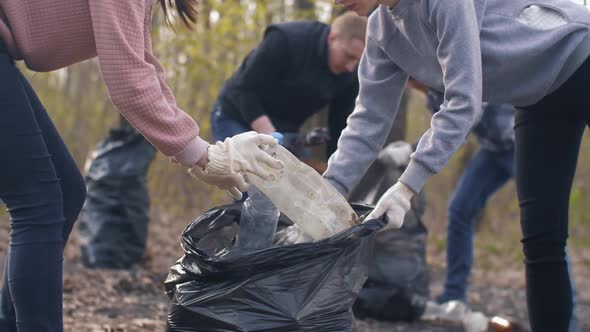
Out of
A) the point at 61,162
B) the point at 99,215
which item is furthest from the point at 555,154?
the point at 99,215

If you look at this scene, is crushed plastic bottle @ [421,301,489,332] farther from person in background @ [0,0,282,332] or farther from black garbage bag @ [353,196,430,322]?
person in background @ [0,0,282,332]

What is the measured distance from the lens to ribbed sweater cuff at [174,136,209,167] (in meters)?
2.15

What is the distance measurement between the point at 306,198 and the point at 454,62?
557mm

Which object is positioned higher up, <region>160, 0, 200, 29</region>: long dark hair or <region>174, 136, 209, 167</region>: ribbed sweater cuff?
<region>160, 0, 200, 29</region>: long dark hair

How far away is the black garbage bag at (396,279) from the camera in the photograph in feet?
13.0

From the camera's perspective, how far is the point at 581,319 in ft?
14.8

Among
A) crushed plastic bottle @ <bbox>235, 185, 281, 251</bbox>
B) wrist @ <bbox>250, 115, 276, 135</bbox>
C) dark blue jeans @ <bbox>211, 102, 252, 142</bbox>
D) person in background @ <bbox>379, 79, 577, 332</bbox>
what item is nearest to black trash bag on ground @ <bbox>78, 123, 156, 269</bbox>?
dark blue jeans @ <bbox>211, 102, 252, 142</bbox>

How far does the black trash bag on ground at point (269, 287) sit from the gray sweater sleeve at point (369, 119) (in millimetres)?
372

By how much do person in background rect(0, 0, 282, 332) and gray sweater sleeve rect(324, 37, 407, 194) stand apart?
423 millimetres

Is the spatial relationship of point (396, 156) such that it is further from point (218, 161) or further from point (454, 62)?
point (218, 161)

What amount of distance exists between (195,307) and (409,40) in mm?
984

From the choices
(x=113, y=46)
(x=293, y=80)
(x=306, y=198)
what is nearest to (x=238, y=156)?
(x=306, y=198)

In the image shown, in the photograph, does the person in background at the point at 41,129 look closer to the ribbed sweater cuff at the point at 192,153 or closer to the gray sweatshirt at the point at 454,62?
the ribbed sweater cuff at the point at 192,153

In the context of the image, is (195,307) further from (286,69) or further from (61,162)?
(286,69)
